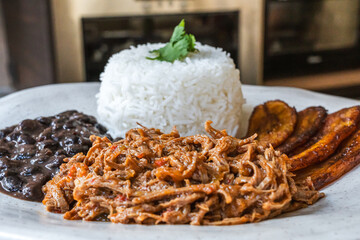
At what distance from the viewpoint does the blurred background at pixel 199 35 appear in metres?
5.82

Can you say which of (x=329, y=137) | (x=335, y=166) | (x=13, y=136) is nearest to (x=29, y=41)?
(x=13, y=136)

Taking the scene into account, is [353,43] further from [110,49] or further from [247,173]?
[247,173]

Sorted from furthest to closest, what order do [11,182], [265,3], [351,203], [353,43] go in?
[353,43] → [265,3] → [11,182] → [351,203]

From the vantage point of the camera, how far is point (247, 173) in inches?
84.7

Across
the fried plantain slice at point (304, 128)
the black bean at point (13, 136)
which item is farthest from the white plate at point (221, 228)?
the black bean at point (13, 136)

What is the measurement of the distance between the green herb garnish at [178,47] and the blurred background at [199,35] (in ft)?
8.49

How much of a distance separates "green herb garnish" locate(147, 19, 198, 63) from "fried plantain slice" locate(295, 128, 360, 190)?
143 cm

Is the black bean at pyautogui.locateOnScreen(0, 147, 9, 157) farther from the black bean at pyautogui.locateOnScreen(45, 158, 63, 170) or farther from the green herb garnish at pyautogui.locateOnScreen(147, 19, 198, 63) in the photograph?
the green herb garnish at pyautogui.locateOnScreen(147, 19, 198, 63)

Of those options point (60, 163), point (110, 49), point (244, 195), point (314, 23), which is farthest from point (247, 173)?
point (314, 23)

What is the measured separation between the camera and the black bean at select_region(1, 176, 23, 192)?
2538 millimetres

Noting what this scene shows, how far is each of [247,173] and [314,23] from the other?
5.50 metres

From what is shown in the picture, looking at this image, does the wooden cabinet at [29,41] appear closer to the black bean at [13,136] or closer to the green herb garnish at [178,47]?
the green herb garnish at [178,47]

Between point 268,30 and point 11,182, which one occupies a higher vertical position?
point 268,30

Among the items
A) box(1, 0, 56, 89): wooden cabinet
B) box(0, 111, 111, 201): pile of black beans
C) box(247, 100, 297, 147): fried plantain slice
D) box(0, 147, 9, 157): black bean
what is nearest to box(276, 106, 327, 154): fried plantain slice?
box(247, 100, 297, 147): fried plantain slice
